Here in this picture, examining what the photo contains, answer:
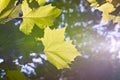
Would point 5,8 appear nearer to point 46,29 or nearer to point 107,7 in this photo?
point 46,29

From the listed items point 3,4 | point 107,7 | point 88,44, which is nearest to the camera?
point 3,4

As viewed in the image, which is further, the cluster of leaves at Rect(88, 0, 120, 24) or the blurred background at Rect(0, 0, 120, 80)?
the blurred background at Rect(0, 0, 120, 80)

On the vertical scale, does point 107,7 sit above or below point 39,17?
above

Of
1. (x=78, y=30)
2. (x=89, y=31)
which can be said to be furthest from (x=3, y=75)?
(x=89, y=31)

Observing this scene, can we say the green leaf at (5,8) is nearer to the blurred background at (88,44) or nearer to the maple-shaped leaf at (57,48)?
the maple-shaped leaf at (57,48)

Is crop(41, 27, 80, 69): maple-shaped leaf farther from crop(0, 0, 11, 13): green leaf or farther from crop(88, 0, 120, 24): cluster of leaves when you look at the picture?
crop(88, 0, 120, 24): cluster of leaves

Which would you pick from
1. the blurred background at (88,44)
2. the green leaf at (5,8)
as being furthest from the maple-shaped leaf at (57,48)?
the blurred background at (88,44)

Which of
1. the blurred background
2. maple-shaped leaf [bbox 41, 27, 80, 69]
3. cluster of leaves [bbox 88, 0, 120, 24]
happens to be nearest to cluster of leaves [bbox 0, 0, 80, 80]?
maple-shaped leaf [bbox 41, 27, 80, 69]

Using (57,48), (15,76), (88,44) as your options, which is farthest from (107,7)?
(88,44)

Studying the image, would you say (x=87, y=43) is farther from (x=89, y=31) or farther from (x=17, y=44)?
(x=17, y=44)
